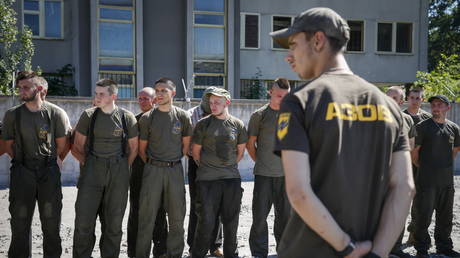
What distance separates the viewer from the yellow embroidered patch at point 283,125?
6.64 ft

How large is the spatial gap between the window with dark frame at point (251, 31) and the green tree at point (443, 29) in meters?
16.9

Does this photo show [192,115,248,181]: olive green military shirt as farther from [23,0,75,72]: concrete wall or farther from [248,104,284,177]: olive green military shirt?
[23,0,75,72]: concrete wall

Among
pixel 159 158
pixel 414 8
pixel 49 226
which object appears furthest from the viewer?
pixel 414 8

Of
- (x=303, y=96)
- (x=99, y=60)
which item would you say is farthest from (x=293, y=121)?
(x=99, y=60)

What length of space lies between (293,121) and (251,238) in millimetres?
4114

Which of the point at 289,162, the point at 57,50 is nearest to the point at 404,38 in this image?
the point at 57,50

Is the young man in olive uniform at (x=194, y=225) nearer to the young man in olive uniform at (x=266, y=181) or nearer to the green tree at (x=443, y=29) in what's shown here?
the young man in olive uniform at (x=266, y=181)

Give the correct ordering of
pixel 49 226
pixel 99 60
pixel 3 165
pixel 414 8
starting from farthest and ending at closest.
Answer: pixel 414 8 < pixel 99 60 < pixel 3 165 < pixel 49 226

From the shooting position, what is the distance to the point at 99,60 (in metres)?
18.0

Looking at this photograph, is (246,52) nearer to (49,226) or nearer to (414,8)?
(414,8)

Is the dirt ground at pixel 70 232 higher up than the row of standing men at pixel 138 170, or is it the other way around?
the row of standing men at pixel 138 170

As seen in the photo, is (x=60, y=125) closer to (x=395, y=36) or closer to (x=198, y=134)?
(x=198, y=134)

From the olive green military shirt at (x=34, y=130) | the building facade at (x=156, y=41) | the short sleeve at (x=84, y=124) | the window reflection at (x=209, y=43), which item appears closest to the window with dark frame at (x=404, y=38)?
the building facade at (x=156, y=41)

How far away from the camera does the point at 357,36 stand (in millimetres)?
22875
